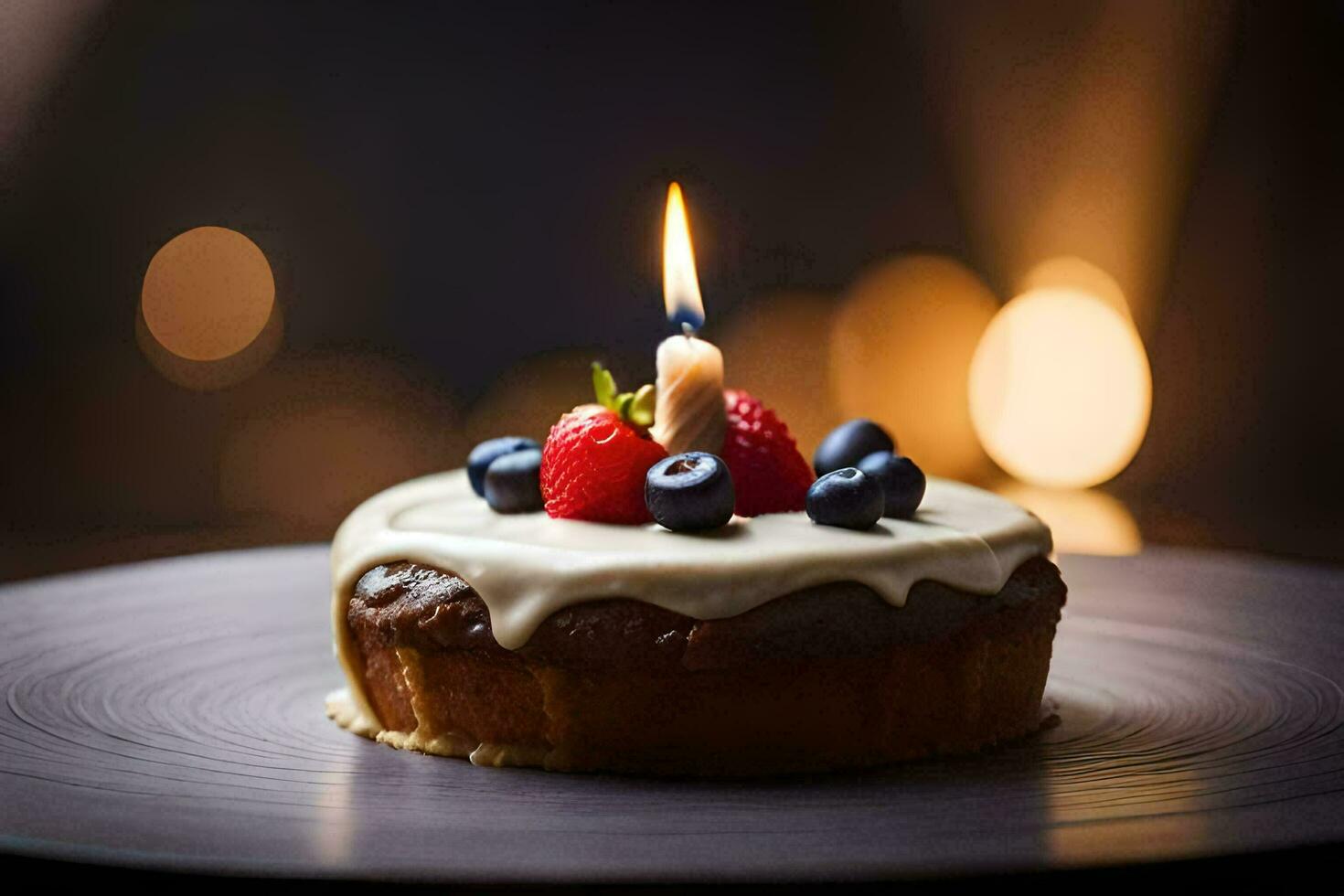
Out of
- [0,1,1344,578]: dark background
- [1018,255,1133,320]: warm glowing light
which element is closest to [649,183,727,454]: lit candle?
[0,1,1344,578]: dark background

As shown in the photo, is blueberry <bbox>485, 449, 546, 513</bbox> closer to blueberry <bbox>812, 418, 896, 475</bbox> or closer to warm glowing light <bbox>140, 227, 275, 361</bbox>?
blueberry <bbox>812, 418, 896, 475</bbox>

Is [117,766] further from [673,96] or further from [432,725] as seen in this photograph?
[673,96]

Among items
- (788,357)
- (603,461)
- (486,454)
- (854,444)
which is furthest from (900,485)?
(788,357)

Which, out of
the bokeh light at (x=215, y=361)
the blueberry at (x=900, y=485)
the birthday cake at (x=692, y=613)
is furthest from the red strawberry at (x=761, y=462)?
the bokeh light at (x=215, y=361)

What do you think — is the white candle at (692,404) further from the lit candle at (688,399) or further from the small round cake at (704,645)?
the small round cake at (704,645)

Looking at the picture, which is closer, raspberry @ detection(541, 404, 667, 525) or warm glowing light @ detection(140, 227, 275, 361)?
raspberry @ detection(541, 404, 667, 525)

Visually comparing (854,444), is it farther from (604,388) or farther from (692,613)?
(692,613)
